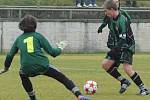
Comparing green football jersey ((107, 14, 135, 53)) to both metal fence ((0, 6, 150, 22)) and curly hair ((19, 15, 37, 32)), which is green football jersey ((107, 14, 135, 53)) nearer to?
curly hair ((19, 15, 37, 32))

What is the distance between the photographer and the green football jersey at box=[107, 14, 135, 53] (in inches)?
464

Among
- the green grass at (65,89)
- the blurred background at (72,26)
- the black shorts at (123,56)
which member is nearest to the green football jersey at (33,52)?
the green grass at (65,89)

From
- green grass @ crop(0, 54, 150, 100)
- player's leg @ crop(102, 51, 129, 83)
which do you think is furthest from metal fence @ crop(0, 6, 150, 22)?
player's leg @ crop(102, 51, 129, 83)

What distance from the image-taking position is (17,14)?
1219 inches

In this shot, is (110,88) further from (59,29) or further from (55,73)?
(59,29)

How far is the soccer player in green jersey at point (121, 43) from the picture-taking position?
1176 cm

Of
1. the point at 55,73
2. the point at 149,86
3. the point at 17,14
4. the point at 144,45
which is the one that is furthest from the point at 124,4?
the point at 55,73

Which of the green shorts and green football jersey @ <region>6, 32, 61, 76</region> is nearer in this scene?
green football jersey @ <region>6, 32, 61, 76</region>

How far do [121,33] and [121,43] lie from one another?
0.25 meters

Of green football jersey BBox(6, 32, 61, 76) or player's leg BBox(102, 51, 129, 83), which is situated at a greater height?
green football jersey BBox(6, 32, 61, 76)

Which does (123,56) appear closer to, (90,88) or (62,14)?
(90,88)

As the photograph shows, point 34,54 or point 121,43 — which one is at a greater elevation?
point 34,54

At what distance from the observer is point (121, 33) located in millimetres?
11789

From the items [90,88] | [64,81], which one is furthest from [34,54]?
[90,88]
